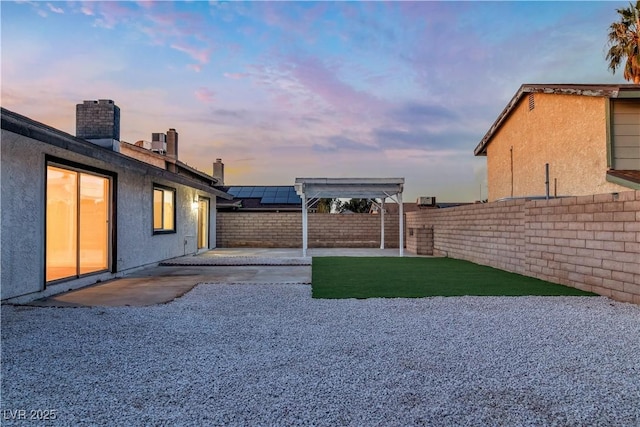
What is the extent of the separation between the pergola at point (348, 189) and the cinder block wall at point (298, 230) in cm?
288

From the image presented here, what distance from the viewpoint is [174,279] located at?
8.65 metres

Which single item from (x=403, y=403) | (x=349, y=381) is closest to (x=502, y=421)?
(x=403, y=403)

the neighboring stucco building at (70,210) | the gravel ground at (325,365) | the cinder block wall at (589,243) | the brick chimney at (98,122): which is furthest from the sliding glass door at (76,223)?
the cinder block wall at (589,243)

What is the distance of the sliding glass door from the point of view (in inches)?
264

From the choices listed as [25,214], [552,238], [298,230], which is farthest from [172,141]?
[552,238]

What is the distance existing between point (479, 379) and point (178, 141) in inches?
748

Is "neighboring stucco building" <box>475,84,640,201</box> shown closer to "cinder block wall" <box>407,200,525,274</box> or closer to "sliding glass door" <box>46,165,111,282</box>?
"cinder block wall" <box>407,200,525,274</box>

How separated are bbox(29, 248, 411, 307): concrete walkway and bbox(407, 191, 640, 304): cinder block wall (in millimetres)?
4939

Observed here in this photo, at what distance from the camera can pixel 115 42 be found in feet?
32.7

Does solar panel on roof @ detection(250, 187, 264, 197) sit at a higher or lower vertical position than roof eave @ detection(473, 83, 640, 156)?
lower

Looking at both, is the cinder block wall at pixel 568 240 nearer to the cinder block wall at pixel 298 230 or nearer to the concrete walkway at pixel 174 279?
the concrete walkway at pixel 174 279

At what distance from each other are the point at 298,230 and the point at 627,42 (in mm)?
14986

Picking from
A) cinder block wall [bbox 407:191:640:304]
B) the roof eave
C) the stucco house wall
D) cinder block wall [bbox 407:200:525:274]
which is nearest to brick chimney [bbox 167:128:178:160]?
cinder block wall [bbox 407:200:525:274]

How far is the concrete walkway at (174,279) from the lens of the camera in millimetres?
6176
